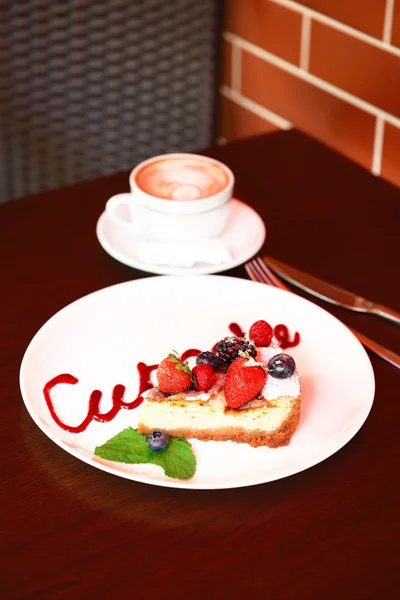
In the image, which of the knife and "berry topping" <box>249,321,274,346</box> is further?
the knife

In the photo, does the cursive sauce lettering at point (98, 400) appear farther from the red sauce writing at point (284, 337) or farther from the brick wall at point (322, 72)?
the brick wall at point (322, 72)

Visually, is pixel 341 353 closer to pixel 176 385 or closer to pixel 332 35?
pixel 176 385

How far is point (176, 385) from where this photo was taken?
948mm

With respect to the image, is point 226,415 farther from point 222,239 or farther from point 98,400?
point 222,239

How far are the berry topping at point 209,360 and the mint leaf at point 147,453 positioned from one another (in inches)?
3.6

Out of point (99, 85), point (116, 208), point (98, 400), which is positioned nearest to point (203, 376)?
point (98, 400)

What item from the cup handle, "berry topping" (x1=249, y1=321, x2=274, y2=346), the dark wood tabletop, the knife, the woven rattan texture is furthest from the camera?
the woven rattan texture

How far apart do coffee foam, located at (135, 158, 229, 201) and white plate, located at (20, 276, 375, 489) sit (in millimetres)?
191

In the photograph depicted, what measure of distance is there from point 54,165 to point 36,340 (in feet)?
4.33

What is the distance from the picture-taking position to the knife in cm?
117

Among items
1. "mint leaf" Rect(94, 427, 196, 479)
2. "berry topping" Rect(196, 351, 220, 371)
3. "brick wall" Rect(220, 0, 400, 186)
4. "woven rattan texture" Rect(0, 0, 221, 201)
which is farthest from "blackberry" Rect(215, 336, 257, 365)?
"woven rattan texture" Rect(0, 0, 221, 201)

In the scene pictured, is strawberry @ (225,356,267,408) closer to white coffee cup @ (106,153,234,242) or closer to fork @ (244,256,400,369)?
fork @ (244,256,400,369)

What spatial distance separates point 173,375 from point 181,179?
0.52 m

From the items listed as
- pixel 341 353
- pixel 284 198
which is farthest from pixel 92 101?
pixel 341 353
